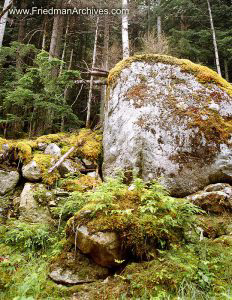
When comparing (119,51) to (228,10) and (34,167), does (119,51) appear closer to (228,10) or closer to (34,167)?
(228,10)

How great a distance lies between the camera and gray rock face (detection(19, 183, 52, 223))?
196 inches

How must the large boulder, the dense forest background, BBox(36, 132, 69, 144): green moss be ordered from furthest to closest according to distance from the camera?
1. the dense forest background
2. BBox(36, 132, 69, 144): green moss
3. the large boulder

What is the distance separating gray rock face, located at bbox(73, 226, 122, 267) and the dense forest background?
5.98m

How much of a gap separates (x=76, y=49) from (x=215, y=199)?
1578cm

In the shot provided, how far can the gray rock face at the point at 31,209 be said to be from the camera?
497cm

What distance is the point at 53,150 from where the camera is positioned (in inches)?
257

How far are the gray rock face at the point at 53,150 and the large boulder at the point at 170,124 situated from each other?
1.31 meters

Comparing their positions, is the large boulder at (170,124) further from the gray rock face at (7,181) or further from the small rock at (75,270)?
the gray rock face at (7,181)

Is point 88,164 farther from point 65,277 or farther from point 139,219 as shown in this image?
point 65,277

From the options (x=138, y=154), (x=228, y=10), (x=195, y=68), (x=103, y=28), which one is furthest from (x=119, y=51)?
(x=138, y=154)

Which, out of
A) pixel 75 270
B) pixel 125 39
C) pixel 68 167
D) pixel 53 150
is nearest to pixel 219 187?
pixel 75 270

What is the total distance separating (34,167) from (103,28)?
601 inches

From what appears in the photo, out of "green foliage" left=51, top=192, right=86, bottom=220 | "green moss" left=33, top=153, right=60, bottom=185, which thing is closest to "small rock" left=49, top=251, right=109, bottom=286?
"green foliage" left=51, top=192, right=86, bottom=220

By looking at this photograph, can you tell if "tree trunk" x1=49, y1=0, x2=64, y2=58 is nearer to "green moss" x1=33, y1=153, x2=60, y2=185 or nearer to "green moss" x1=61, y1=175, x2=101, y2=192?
"green moss" x1=33, y1=153, x2=60, y2=185
